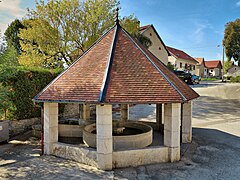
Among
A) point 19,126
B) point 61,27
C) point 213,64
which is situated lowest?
point 19,126

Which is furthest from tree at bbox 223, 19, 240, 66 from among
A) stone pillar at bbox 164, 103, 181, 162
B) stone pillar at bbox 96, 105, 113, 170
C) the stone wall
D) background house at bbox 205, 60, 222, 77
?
stone pillar at bbox 96, 105, 113, 170

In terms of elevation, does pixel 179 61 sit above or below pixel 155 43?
below

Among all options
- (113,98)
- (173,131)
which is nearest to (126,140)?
(173,131)

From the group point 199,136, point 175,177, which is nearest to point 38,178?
point 175,177

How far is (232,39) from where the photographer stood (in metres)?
51.5

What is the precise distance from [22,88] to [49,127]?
16.7 feet

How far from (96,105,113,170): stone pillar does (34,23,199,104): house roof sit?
1.99 feet

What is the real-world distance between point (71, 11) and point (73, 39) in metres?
2.83

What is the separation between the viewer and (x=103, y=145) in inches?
300

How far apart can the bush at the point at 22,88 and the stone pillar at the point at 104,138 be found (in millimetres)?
6400

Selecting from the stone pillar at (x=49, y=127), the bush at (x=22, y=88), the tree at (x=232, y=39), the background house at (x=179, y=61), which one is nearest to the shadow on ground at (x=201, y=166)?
the stone pillar at (x=49, y=127)

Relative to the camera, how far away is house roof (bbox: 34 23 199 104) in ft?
25.5

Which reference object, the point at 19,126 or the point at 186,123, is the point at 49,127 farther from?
the point at 186,123

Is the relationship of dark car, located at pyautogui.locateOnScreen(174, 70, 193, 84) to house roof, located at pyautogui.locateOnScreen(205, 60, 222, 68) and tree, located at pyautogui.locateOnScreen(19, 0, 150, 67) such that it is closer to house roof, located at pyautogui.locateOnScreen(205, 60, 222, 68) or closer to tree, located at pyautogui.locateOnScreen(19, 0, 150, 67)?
tree, located at pyautogui.locateOnScreen(19, 0, 150, 67)
